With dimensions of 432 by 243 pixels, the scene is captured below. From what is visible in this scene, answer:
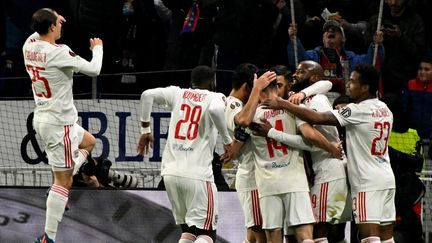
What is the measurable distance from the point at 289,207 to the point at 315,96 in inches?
44.1

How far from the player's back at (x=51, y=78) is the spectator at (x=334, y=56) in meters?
3.61

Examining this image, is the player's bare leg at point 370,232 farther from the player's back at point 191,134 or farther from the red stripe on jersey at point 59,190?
the red stripe on jersey at point 59,190

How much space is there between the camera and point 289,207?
13180 mm

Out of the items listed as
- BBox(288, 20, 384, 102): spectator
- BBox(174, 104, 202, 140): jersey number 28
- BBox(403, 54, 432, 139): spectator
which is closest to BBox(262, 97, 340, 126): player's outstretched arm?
BBox(174, 104, 202, 140): jersey number 28

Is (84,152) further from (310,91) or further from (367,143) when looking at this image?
(367,143)

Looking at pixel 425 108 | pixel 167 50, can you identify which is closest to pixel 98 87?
pixel 167 50

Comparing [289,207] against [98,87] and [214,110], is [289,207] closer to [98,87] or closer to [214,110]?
[214,110]

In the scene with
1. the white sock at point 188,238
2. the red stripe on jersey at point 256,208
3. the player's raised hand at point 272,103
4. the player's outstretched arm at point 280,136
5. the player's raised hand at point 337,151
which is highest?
the player's raised hand at point 272,103

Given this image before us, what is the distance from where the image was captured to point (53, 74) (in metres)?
13.5

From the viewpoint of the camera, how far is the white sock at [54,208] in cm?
1369

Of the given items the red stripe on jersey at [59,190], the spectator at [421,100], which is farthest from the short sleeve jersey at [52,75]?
the spectator at [421,100]

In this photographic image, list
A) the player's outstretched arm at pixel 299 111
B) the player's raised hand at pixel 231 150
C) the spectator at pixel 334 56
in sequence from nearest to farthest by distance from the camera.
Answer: the player's outstretched arm at pixel 299 111
the player's raised hand at pixel 231 150
the spectator at pixel 334 56

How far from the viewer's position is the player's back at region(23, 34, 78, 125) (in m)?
13.5

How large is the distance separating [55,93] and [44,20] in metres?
0.72
